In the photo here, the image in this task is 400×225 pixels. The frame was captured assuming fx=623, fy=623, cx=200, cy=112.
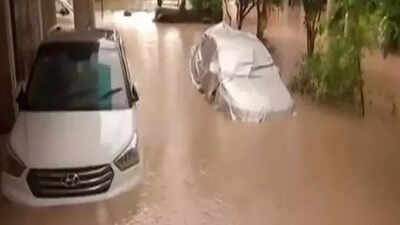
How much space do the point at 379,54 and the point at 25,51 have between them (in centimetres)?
778

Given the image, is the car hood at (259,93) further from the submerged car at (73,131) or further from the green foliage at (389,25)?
the green foliage at (389,25)

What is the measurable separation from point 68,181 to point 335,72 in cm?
534

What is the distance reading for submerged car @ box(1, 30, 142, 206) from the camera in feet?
20.4

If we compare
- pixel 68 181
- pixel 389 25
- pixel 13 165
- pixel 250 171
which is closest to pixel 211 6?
pixel 389 25

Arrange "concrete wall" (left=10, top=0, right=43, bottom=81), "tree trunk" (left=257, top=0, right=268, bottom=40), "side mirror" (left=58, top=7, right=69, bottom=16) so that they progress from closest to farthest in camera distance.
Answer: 1. "concrete wall" (left=10, top=0, right=43, bottom=81)
2. "tree trunk" (left=257, top=0, right=268, bottom=40)
3. "side mirror" (left=58, top=7, right=69, bottom=16)

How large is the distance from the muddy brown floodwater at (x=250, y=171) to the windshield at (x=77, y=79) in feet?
3.54

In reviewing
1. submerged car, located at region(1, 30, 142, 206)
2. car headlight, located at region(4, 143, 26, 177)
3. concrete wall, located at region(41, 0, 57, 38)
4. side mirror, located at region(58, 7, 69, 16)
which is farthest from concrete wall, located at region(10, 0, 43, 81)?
side mirror, located at region(58, 7, 69, 16)

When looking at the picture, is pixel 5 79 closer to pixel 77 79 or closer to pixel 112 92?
pixel 77 79

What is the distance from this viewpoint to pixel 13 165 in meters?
6.30

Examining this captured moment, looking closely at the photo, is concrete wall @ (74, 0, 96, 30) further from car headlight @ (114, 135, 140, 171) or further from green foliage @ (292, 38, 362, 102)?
car headlight @ (114, 135, 140, 171)

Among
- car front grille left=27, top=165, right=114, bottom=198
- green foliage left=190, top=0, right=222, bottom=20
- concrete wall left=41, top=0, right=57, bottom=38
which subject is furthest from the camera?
green foliage left=190, top=0, right=222, bottom=20

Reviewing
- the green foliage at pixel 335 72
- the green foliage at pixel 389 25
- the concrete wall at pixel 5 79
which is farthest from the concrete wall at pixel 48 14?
the green foliage at pixel 389 25

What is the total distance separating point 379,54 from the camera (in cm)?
1414

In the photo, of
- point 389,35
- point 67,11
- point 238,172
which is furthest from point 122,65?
point 67,11
